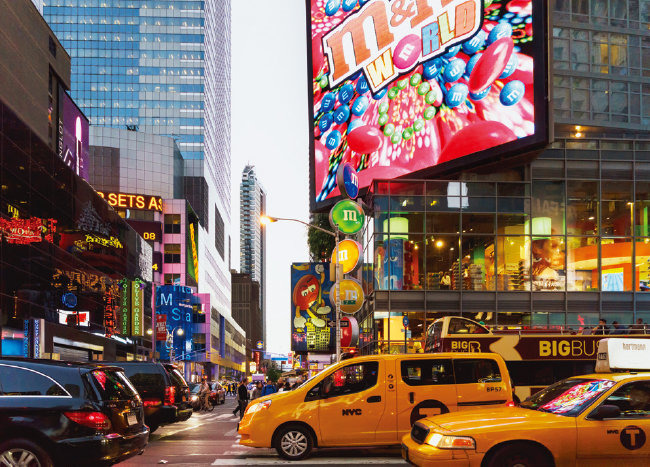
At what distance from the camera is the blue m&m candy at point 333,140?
4358cm

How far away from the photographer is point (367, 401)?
13.2 m

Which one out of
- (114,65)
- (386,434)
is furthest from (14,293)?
(114,65)

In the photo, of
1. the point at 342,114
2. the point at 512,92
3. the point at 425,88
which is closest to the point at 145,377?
the point at 512,92

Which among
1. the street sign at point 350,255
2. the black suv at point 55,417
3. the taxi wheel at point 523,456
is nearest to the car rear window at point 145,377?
the black suv at point 55,417

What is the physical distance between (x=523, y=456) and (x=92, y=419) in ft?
18.1

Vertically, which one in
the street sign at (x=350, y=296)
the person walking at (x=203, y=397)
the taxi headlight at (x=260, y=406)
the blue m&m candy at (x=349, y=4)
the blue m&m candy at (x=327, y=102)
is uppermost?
the blue m&m candy at (x=349, y=4)

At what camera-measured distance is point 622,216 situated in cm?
3431

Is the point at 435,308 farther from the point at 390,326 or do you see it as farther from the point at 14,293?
the point at 14,293

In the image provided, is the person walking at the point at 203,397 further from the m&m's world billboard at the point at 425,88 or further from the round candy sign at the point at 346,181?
the round candy sign at the point at 346,181

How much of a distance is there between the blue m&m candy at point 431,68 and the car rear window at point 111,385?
97.7 feet

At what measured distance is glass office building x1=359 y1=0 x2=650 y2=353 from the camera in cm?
3409

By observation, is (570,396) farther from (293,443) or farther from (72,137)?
(72,137)

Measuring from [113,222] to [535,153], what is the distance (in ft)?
132

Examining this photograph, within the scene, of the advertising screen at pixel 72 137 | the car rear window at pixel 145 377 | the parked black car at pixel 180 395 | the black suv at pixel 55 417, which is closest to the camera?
the black suv at pixel 55 417
